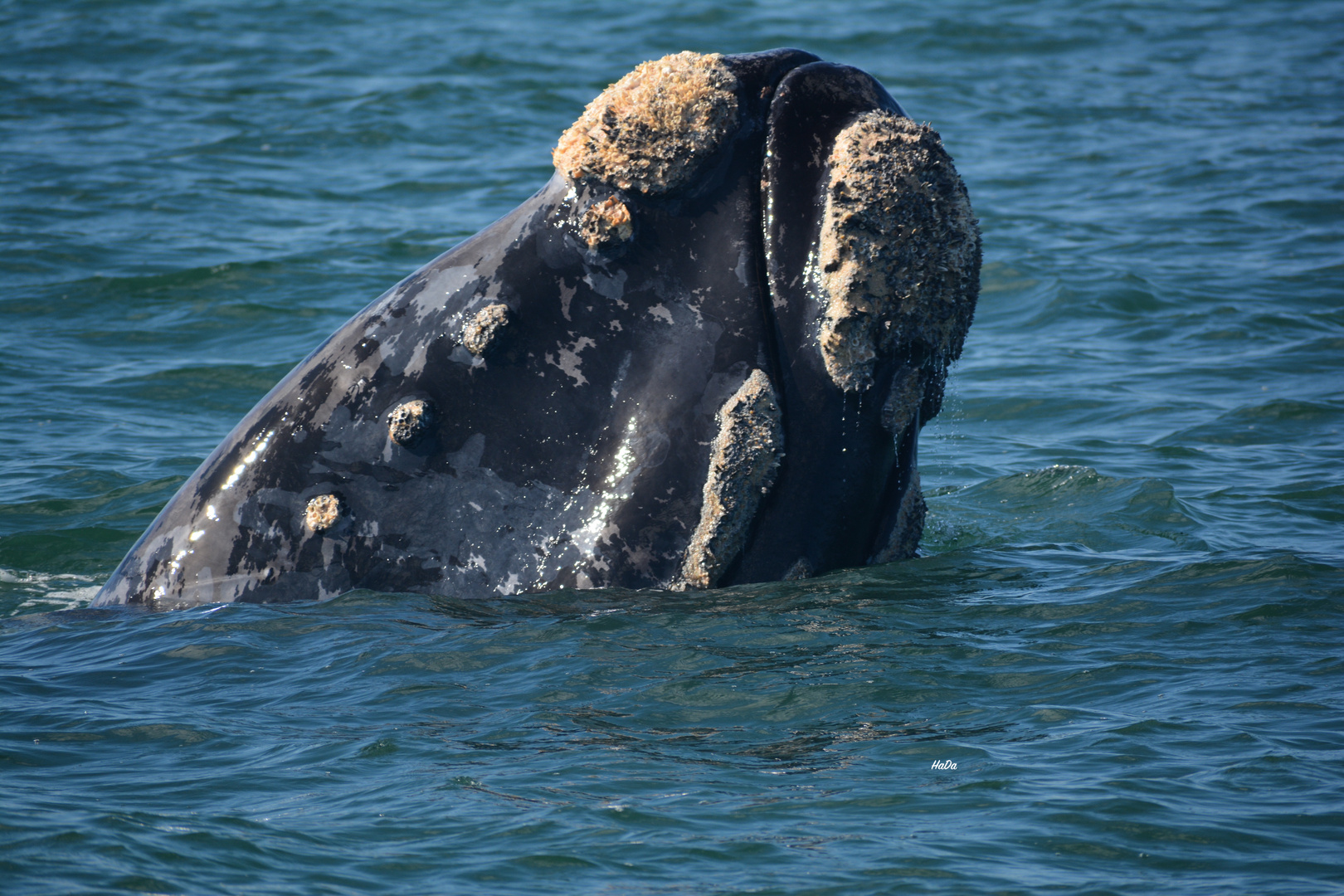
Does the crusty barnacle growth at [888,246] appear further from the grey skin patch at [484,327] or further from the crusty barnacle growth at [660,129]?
the grey skin patch at [484,327]

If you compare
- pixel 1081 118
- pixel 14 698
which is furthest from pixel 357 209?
pixel 14 698

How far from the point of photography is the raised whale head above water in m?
5.65

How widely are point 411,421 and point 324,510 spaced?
1.68 feet

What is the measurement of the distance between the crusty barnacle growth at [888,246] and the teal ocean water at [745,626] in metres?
1.08

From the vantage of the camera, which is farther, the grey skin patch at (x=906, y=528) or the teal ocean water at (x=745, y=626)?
the grey skin patch at (x=906, y=528)

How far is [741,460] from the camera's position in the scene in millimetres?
5625

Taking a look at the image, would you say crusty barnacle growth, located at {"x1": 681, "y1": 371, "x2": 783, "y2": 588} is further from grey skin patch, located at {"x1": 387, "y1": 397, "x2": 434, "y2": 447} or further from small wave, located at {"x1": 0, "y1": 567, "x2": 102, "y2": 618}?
small wave, located at {"x1": 0, "y1": 567, "x2": 102, "y2": 618}

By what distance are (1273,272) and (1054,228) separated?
288 centimetres

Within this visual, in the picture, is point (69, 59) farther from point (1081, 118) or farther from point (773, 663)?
point (773, 663)

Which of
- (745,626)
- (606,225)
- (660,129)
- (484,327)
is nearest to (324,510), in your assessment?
(484,327)

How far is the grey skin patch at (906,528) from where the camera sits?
6.16m

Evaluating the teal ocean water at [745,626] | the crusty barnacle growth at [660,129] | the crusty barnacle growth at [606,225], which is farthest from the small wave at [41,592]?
the crusty barnacle growth at [660,129]

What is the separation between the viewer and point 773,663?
19.3 ft

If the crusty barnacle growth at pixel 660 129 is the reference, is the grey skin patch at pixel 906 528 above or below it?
below
